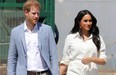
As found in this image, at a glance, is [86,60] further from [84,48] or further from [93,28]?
[93,28]

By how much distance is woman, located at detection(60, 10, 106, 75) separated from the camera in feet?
16.9

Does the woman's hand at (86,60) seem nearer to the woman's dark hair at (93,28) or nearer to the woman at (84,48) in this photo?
the woman at (84,48)

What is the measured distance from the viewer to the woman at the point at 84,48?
516 centimetres

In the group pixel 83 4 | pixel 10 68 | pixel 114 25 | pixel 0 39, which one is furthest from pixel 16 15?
pixel 10 68

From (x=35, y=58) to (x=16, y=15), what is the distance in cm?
230

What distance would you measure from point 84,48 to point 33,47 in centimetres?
71

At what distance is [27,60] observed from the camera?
4.71 m

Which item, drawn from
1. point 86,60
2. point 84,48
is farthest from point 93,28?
point 86,60

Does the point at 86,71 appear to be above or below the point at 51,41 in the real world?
below

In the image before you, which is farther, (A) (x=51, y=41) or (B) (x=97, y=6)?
(B) (x=97, y=6)

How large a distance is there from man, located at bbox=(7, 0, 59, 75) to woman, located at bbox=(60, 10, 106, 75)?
1.68 ft

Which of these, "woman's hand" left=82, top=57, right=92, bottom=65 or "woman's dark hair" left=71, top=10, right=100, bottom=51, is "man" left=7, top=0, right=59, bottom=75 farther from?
"woman's dark hair" left=71, top=10, right=100, bottom=51

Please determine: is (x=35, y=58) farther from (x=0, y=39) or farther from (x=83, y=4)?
(x=83, y=4)

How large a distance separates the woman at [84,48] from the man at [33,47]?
511 mm
